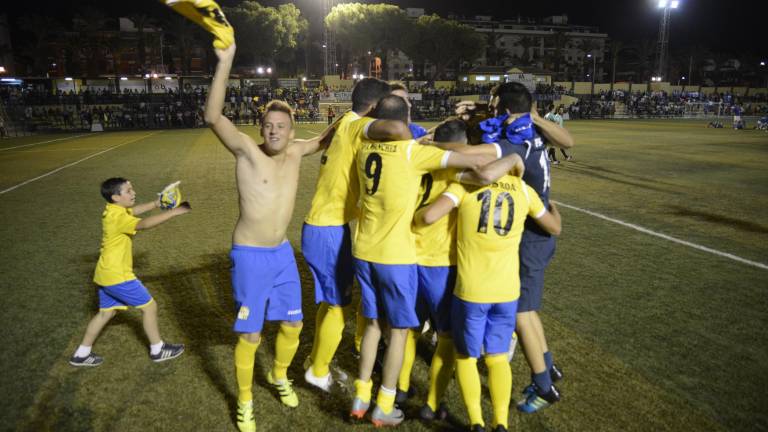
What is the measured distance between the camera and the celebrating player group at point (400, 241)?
301 cm

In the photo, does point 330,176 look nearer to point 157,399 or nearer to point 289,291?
point 289,291

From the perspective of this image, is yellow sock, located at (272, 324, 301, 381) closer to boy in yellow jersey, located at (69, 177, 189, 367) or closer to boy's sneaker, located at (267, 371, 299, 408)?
boy's sneaker, located at (267, 371, 299, 408)

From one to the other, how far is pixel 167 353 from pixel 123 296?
2.16ft

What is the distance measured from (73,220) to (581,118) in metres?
52.2

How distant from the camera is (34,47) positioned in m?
71.1

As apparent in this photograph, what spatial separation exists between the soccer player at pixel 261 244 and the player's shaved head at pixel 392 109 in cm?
67

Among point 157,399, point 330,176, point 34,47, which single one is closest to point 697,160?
point 330,176

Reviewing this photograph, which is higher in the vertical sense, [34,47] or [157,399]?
[34,47]

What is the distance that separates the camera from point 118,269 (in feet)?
13.4

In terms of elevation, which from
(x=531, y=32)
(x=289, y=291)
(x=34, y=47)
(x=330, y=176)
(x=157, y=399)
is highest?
(x=531, y=32)

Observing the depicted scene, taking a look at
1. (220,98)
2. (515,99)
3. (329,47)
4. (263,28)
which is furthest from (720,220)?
(263,28)

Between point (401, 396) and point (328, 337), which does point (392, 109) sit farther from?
point (401, 396)

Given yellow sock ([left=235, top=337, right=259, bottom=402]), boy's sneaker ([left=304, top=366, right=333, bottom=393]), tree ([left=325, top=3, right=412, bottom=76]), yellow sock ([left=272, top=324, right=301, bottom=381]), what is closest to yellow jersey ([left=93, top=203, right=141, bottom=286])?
yellow sock ([left=235, top=337, right=259, bottom=402])

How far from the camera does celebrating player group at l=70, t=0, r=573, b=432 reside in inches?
119
